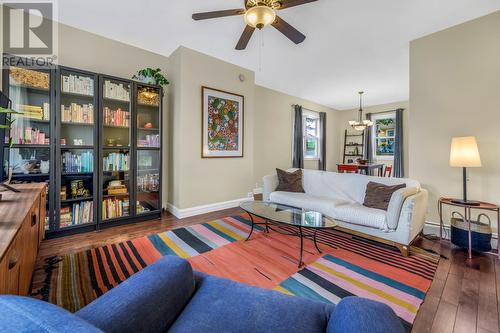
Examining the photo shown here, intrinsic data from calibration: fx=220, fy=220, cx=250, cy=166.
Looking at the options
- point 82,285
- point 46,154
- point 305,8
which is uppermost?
point 305,8

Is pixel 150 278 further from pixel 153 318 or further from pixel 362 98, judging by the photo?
pixel 362 98

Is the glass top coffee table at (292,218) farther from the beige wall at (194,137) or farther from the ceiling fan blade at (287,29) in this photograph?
the ceiling fan blade at (287,29)

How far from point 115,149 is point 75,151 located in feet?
1.51

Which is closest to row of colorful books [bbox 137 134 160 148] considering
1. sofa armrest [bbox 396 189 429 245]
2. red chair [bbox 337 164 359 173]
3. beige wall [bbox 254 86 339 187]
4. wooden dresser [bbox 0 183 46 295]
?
wooden dresser [bbox 0 183 46 295]

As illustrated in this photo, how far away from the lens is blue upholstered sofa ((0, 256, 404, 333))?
738 millimetres

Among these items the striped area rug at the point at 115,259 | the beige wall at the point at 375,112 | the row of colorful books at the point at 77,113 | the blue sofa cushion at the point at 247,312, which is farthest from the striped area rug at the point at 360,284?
the beige wall at the point at 375,112

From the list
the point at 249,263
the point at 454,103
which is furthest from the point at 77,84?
the point at 454,103

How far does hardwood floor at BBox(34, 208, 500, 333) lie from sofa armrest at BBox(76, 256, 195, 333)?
1524mm

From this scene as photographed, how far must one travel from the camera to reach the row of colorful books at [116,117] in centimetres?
A: 311

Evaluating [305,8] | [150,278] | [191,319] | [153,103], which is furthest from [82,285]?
[305,8]

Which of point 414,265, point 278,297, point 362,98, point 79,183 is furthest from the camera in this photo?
point 362,98

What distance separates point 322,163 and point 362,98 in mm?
2262

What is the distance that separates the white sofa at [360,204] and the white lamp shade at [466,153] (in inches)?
18.8

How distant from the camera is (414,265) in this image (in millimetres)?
2170
